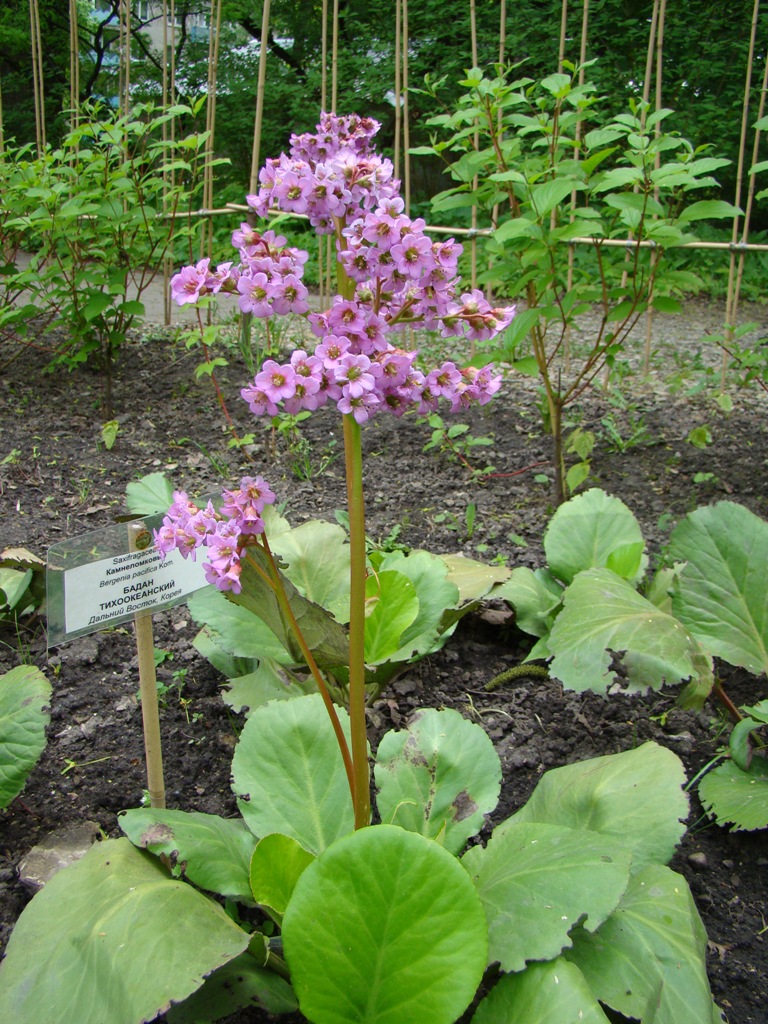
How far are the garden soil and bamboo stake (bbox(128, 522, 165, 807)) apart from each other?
0.19 m

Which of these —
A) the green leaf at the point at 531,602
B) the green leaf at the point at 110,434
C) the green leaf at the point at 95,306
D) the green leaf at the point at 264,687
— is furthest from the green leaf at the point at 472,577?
the green leaf at the point at 95,306

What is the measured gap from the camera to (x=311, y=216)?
3.52 ft

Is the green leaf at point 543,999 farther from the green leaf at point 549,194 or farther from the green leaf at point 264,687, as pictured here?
the green leaf at point 549,194

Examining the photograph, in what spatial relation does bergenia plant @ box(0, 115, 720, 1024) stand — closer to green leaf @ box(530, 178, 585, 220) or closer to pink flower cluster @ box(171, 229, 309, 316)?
pink flower cluster @ box(171, 229, 309, 316)

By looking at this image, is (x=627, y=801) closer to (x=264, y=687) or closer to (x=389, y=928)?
(x=389, y=928)

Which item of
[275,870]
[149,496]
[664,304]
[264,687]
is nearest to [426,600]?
[264,687]

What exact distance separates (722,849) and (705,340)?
4485 millimetres

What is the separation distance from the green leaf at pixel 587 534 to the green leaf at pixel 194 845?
109cm

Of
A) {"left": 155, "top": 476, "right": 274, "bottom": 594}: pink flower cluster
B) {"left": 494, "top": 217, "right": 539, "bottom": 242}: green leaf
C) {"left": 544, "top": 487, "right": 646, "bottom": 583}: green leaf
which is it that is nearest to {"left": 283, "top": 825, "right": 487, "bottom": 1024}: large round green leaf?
{"left": 155, "top": 476, "right": 274, "bottom": 594}: pink flower cluster

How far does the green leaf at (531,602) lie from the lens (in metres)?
2.00

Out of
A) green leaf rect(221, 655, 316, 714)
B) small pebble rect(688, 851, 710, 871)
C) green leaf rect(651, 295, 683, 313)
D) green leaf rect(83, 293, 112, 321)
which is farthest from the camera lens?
green leaf rect(83, 293, 112, 321)

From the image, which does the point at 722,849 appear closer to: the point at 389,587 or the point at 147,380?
the point at 389,587

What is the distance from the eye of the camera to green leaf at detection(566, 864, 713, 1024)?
109 cm

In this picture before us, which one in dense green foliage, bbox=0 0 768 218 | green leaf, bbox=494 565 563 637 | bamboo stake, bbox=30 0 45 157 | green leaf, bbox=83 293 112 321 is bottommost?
green leaf, bbox=494 565 563 637
